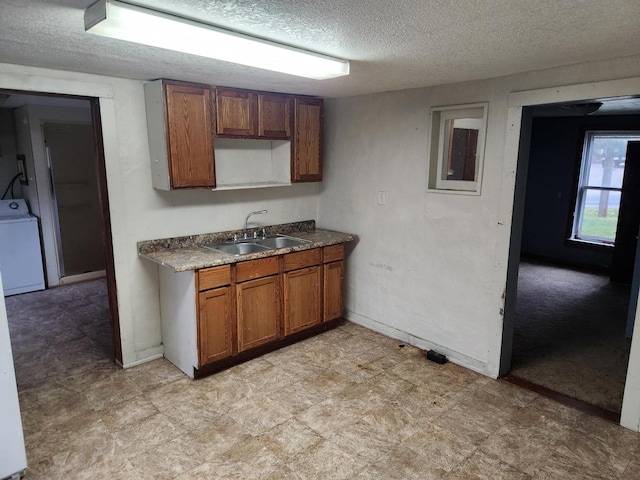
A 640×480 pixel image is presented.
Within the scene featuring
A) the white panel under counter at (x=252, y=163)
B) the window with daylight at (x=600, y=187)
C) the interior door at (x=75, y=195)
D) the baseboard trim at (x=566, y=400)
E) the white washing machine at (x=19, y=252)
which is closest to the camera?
the baseboard trim at (x=566, y=400)

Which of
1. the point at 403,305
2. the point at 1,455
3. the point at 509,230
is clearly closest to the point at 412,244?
the point at 403,305

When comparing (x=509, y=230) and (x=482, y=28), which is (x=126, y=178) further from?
(x=509, y=230)

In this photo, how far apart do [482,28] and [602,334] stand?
3468mm

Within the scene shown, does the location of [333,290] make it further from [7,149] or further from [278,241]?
[7,149]

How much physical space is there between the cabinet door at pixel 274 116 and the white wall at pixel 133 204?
0.69 metres

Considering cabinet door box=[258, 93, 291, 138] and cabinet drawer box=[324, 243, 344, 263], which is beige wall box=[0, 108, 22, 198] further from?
cabinet drawer box=[324, 243, 344, 263]

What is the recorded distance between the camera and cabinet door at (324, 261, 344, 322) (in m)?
3.93

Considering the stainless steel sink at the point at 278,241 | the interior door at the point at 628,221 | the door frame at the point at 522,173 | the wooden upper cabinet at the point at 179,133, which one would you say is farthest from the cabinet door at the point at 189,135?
the interior door at the point at 628,221

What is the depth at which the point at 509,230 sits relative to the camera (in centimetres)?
299

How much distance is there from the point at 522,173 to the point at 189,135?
2448mm

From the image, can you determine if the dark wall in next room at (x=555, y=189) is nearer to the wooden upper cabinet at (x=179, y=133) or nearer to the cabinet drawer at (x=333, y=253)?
Answer: the cabinet drawer at (x=333, y=253)

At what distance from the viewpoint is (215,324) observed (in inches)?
124

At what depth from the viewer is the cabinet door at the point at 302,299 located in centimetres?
363

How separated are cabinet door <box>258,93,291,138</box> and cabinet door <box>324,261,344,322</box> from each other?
128 cm
